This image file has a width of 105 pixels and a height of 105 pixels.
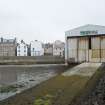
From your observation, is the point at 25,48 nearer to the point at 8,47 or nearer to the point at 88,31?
the point at 8,47

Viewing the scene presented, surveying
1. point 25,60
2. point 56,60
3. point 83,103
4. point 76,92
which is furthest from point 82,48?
point 83,103

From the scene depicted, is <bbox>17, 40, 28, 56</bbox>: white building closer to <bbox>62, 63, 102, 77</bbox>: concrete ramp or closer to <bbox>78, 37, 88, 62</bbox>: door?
<bbox>78, 37, 88, 62</bbox>: door

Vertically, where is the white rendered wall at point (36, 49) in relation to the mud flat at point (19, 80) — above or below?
above

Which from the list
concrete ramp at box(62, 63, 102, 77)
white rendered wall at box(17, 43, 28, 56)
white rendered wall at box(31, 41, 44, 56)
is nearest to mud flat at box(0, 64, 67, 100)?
concrete ramp at box(62, 63, 102, 77)

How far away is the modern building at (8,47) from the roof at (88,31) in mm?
76636

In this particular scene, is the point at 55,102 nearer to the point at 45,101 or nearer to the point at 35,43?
the point at 45,101

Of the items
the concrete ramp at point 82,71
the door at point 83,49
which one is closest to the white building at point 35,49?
the door at point 83,49

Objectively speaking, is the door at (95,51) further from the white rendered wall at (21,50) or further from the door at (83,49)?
the white rendered wall at (21,50)

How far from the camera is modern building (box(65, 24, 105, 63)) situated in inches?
1353

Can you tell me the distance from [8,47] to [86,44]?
274 feet

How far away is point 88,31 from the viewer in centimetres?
3509

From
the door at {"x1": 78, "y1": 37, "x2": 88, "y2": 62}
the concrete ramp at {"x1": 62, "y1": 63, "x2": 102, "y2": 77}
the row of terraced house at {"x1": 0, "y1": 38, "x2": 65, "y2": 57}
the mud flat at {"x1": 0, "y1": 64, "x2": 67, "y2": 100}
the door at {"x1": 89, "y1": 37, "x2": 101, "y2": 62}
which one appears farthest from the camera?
the row of terraced house at {"x1": 0, "y1": 38, "x2": 65, "y2": 57}

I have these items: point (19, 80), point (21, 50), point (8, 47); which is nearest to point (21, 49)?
point (21, 50)

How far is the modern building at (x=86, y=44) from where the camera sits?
3438 cm
